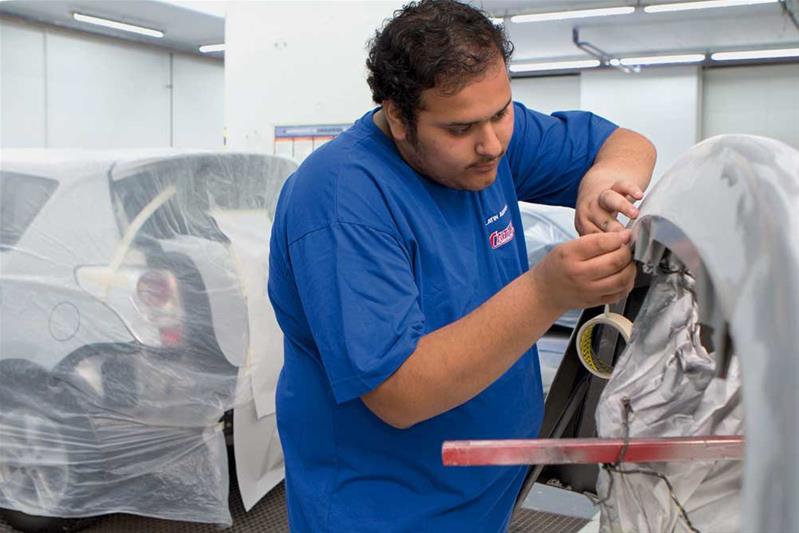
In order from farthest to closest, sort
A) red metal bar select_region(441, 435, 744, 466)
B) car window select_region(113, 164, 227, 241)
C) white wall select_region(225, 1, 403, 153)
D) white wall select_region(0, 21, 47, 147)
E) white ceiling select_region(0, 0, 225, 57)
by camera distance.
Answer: white wall select_region(0, 21, 47, 147), white ceiling select_region(0, 0, 225, 57), white wall select_region(225, 1, 403, 153), car window select_region(113, 164, 227, 241), red metal bar select_region(441, 435, 744, 466)

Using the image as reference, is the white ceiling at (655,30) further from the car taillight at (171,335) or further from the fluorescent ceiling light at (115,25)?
the car taillight at (171,335)

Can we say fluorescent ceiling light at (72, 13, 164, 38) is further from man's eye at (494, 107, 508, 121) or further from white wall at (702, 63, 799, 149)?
man's eye at (494, 107, 508, 121)

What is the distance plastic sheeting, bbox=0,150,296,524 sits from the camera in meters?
3.00

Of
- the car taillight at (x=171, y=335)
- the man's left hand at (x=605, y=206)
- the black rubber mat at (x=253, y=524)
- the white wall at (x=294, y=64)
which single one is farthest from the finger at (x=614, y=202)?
the white wall at (x=294, y=64)

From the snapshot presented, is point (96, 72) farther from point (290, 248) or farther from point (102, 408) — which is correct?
point (290, 248)

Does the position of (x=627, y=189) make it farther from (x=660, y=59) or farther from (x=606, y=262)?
(x=660, y=59)

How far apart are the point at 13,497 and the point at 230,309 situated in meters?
1.00

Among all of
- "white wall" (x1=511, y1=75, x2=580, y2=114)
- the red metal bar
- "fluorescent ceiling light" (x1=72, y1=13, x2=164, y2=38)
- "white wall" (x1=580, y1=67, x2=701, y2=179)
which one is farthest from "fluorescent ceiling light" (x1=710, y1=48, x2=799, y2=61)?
the red metal bar

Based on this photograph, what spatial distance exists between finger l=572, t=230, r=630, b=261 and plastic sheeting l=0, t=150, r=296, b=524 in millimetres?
2224

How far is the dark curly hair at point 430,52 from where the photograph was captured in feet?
4.23

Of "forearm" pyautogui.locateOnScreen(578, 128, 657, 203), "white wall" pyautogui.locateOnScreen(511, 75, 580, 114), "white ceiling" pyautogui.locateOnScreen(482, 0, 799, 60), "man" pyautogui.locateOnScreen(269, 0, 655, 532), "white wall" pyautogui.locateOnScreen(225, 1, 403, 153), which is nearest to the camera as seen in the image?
"man" pyautogui.locateOnScreen(269, 0, 655, 532)

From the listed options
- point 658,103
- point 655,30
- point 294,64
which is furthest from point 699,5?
point 294,64

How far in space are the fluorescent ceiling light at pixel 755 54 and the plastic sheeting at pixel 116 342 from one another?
35.7 ft

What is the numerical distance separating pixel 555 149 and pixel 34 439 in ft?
7.09
